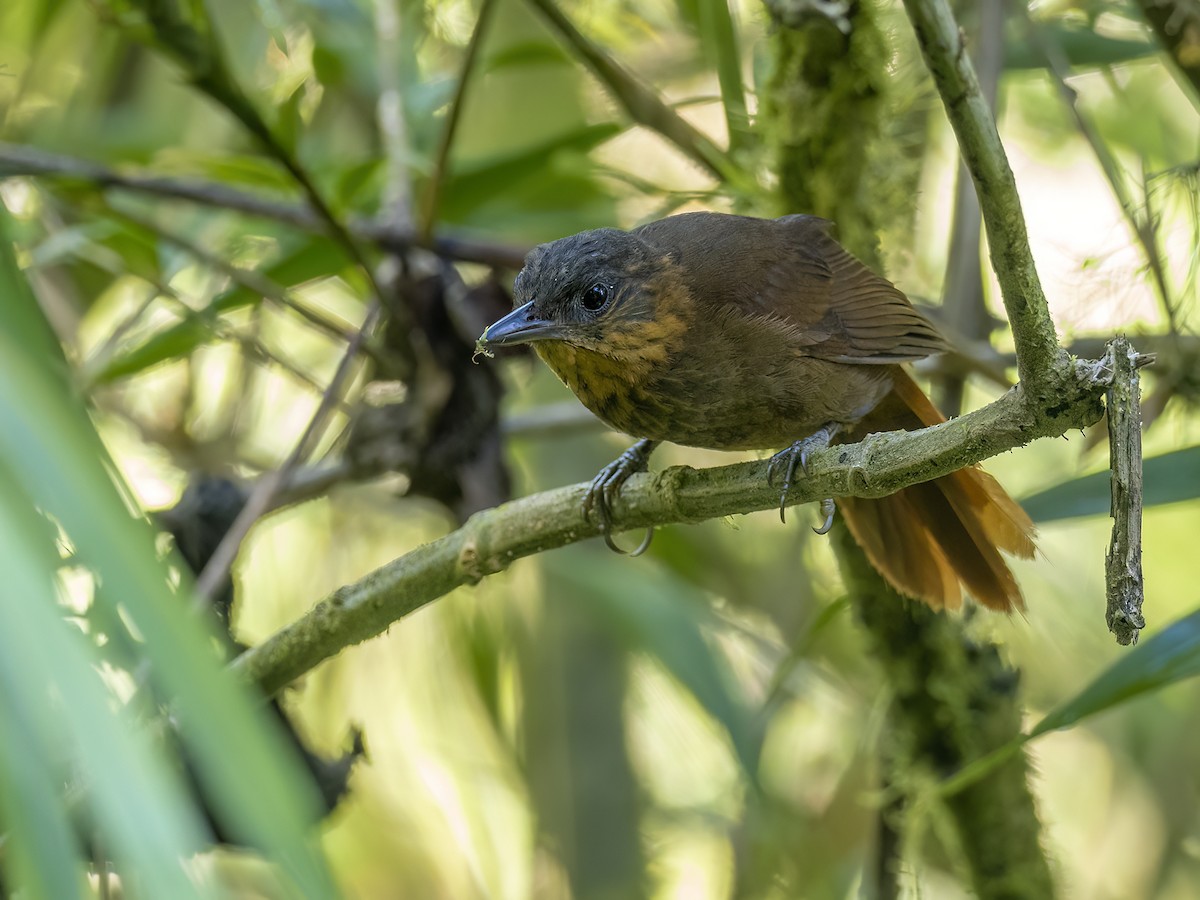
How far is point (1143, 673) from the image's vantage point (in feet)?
7.35

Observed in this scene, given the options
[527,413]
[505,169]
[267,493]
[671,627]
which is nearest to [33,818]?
[267,493]

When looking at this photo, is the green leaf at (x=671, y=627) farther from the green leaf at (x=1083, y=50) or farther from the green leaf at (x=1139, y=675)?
the green leaf at (x=1083, y=50)

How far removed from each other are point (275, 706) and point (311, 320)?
1074mm

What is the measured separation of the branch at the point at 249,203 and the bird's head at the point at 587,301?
859 mm

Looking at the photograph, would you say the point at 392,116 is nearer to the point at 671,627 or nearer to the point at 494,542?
the point at 671,627

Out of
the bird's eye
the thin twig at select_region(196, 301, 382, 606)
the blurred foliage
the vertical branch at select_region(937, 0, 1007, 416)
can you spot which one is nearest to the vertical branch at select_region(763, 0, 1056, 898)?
the blurred foliage

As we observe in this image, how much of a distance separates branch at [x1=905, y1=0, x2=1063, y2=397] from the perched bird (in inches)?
31.7

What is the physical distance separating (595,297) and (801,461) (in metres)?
0.65

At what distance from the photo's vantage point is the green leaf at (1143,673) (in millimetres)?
2199

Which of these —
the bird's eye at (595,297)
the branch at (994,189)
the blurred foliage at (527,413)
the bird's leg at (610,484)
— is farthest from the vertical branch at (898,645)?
the branch at (994,189)

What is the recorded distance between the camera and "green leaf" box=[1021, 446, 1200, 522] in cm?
239

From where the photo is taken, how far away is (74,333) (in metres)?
4.27

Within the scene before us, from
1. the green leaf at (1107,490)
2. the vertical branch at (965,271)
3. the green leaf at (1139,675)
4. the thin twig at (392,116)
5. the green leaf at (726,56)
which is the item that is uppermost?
the thin twig at (392,116)

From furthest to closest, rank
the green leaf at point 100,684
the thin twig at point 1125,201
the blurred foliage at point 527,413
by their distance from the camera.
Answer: the blurred foliage at point 527,413 → the thin twig at point 1125,201 → the green leaf at point 100,684
